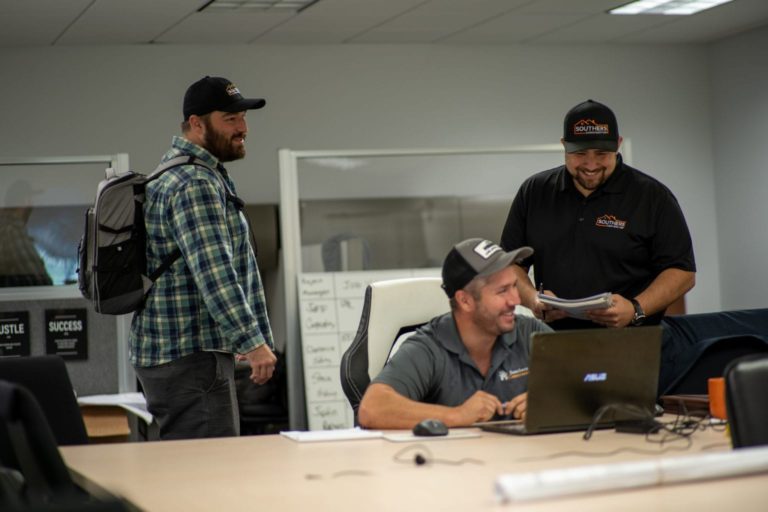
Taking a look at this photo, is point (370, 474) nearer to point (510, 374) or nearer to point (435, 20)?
point (510, 374)

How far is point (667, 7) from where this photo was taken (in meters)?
6.64

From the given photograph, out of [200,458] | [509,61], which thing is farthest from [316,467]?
[509,61]

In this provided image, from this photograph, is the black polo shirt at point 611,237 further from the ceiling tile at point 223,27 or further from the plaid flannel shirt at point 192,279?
the ceiling tile at point 223,27

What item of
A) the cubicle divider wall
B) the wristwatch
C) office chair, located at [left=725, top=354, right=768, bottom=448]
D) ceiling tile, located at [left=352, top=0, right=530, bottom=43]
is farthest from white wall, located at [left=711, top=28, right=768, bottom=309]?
office chair, located at [left=725, top=354, right=768, bottom=448]

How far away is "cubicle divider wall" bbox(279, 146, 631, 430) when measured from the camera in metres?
5.76

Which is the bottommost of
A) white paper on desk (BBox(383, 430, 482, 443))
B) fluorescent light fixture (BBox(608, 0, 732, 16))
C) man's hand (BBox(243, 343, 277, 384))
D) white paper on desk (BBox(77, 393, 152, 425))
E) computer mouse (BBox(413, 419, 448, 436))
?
white paper on desk (BBox(77, 393, 152, 425))

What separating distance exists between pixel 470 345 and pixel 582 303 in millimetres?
514

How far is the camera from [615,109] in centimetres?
768

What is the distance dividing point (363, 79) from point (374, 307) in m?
4.14

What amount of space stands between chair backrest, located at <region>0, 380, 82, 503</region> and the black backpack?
147 centimetres

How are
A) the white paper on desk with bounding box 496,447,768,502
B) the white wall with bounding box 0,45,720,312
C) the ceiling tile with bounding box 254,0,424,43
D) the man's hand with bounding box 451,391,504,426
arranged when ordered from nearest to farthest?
the white paper on desk with bounding box 496,447,768,502 < the man's hand with bounding box 451,391,504,426 < the ceiling tile with bounding box 254,0,424,43 < the white wall with bounding box 0,45,720,312

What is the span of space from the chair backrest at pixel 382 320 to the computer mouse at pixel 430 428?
0.61m

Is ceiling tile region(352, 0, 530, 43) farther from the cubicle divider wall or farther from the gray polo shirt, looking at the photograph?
the gray polo shirt

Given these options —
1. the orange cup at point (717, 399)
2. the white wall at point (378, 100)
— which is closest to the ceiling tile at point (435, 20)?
the white wall at point (378, 100)
